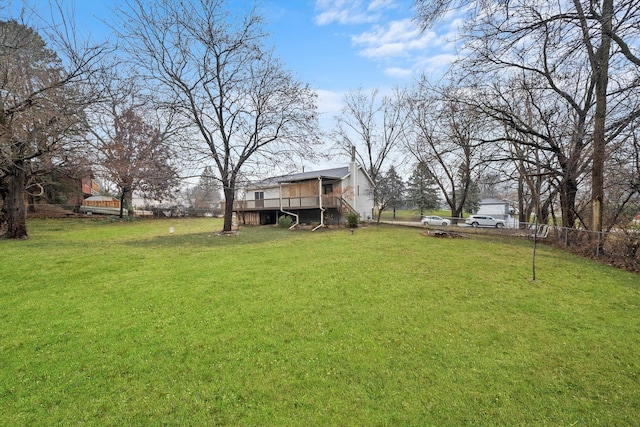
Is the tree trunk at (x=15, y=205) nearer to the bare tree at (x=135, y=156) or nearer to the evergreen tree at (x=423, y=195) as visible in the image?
the bare tree at (x=135, y=156)

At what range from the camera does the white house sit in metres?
18.4

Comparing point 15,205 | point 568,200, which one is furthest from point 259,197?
point 568,200

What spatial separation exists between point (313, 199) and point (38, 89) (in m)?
13.5

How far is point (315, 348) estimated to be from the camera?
10.8 feet

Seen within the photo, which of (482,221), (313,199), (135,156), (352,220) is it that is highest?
(135,156)

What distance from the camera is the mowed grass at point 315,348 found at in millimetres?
2342

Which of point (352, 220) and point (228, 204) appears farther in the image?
point (352, 220)

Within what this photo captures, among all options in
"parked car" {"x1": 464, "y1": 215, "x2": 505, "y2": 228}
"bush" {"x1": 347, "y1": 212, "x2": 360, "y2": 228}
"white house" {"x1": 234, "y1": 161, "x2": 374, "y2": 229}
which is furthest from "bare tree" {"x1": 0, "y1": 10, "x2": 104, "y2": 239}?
"parked car" {"x1": 464, "y1": 215, "x2": 505, "y2": 228}

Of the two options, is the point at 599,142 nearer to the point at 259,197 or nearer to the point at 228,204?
the point at 228,204

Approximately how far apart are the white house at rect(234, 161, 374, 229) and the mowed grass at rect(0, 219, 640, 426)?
39.5 feet

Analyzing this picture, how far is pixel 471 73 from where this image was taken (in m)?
6.02

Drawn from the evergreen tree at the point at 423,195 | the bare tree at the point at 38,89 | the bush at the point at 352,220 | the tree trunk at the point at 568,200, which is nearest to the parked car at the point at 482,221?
the evergreen tree at the point at 423,195

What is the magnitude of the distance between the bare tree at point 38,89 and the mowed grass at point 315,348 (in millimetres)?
5740

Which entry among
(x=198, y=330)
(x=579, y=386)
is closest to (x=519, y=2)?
(x=579, y=386)
